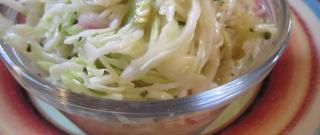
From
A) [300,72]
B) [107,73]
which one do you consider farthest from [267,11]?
[107,73]

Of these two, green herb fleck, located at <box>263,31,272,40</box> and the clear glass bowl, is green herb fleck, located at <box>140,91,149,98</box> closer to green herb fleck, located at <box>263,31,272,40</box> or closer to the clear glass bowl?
the clear glass bowl

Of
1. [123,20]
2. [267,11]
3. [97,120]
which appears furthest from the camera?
[267,11]

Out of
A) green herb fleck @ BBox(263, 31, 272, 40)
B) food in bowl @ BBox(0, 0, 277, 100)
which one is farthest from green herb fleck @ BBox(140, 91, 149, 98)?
green herb fleck @ BBox(263, 31, 272, 40)

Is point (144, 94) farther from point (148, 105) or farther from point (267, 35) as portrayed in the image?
point (267, 35)

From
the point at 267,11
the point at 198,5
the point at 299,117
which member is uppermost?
the point at 198,5

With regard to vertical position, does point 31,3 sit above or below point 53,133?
above

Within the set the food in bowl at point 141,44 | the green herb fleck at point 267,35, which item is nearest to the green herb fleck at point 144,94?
the food in bowl at point 141,44

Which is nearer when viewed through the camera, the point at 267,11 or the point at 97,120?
the point at 97,120

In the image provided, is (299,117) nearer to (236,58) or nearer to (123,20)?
(236,58)
